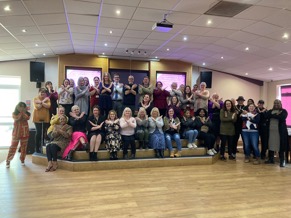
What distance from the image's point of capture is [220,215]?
2.72m

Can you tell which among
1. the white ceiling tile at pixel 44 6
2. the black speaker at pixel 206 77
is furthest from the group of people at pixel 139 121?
the black speaker at pixel 206 77

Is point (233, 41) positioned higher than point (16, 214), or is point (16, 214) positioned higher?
point (233, 41)

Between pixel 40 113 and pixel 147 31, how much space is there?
331cm

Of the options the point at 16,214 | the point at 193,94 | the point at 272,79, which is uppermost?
the point at 272,79

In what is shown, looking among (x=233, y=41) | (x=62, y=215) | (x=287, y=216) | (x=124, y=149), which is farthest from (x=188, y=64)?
(x=62, y=215)

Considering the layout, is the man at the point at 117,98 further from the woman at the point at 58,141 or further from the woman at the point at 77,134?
the woman at the point at 58,141

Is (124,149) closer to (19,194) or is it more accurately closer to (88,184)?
(88,184)

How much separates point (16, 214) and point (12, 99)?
21.8ft

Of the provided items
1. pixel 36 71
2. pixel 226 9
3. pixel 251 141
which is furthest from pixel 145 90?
pixel 36 71

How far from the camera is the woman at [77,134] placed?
15.3 ft

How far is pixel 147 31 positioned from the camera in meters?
5.73

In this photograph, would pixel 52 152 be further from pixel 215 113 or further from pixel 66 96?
pixel 215 113

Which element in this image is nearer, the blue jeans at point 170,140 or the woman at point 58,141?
the woman at point 58,141

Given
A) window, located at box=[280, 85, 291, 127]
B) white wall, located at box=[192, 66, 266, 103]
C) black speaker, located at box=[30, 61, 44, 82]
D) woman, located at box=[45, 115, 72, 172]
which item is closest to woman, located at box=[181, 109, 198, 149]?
woman, located at box=[45, 115, 72, 172]
